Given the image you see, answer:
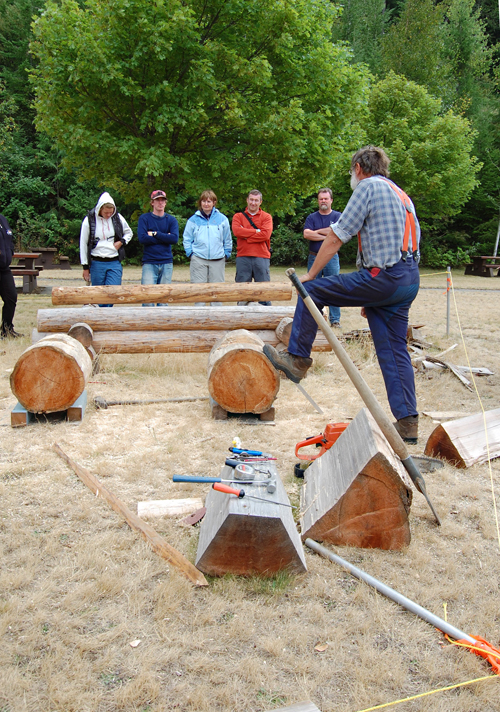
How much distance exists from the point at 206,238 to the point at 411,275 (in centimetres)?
464

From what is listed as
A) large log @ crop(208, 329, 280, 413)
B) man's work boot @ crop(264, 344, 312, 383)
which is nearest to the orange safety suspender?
man's work boot @ crop(264, 344, 312, 383)

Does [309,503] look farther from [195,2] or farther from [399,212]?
[195,2]

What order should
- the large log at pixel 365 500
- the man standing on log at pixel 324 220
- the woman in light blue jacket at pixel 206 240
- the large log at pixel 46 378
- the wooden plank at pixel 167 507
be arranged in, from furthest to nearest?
the man standing on log at pixel 324 220
the woman in light blue jacket at pixel 206 240
the large log at pixel 46 378
the wooden plank at pixel 167 507
the large log at pixel 365 500

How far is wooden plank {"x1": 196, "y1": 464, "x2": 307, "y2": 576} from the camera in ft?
8.75

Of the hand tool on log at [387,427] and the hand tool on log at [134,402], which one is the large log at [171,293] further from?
the hand tool on log at [387,427]

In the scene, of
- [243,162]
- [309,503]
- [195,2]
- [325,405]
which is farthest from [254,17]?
[309,503]

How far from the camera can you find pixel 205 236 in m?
8.22

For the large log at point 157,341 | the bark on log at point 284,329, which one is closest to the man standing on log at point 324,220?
the bark on log at point 284,329

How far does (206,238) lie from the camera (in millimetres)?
8227

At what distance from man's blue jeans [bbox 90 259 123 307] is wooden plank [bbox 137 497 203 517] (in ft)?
16.1

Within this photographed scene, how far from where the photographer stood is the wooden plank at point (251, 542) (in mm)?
2668

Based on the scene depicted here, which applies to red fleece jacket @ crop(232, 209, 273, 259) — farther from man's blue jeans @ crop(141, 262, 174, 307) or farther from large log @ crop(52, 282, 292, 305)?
large log @ crop(52, 282, 292, 305)

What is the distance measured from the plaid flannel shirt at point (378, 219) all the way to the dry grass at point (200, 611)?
62.9 inches

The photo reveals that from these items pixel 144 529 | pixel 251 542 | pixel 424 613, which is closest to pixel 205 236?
pixel 144 529
